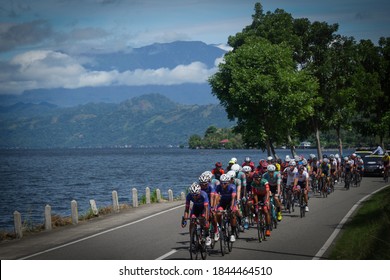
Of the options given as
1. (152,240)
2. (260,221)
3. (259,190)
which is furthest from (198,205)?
(259,190)

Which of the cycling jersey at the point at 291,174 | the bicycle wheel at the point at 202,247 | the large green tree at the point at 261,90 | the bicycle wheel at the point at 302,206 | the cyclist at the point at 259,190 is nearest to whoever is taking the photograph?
the bicycle wheel at the point at 202,247

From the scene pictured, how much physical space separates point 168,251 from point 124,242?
7.22 ft

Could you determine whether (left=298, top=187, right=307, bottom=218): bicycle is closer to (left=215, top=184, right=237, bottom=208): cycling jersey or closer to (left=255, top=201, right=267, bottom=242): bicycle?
(left=255, top=201, right=267, bottom=242): bicycle

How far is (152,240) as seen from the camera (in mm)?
18562

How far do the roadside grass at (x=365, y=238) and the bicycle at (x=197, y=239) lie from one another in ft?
9.75

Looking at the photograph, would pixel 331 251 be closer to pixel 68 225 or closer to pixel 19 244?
pixel 19 244

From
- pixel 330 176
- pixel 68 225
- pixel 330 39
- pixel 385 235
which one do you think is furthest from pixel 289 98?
pixel 385 235

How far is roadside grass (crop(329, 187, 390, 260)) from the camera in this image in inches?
570

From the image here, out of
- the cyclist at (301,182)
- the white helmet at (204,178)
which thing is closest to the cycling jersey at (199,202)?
the white helmet at (204,178)

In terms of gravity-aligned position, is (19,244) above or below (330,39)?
below

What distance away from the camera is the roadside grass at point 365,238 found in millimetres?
14484

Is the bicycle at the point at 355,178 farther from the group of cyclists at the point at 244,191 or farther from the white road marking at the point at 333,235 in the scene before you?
the white road marking at the point at 333,235

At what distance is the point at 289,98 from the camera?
48000 mm
